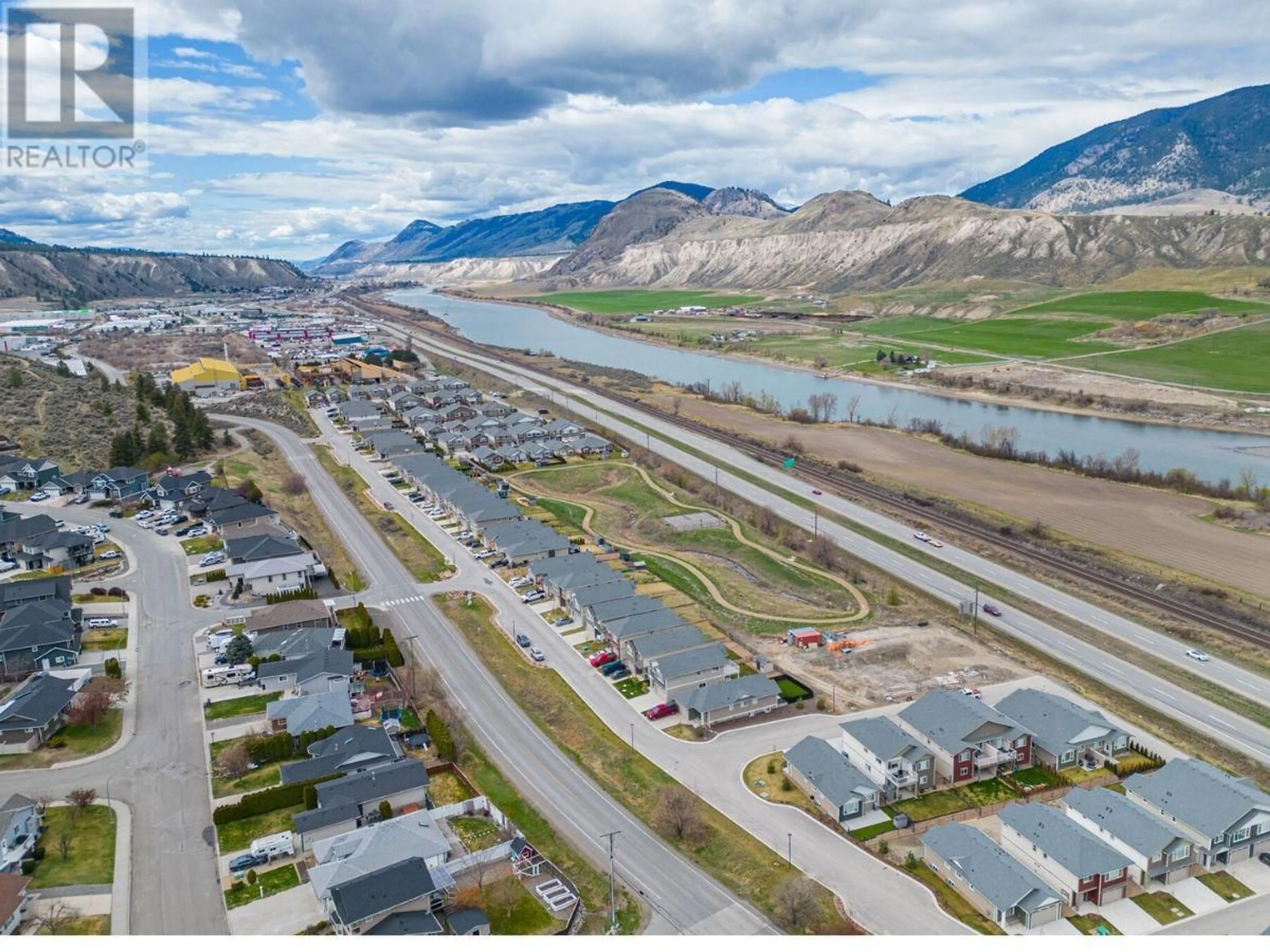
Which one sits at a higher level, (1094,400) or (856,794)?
(1094,400)

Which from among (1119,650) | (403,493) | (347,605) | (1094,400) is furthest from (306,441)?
(1094,400)

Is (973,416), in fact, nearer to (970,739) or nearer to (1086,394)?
(1086,394)

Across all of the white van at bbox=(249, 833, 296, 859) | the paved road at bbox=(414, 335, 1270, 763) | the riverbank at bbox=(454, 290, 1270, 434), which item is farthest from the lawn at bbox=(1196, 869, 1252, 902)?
the riverbank at bbox=(454, 290, 1270, 434)

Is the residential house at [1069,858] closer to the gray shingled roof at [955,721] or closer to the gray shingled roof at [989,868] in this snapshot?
the gray shingled roof at [989,868]

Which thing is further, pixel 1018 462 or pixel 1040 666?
pixel 1018 462

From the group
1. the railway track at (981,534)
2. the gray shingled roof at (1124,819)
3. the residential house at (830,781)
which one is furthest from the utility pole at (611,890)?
the railway track at (981,534)

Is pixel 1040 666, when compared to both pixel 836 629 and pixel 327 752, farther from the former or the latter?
pixel 327 752

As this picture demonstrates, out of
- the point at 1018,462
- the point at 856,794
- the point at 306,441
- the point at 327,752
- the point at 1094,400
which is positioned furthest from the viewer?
the point at 1094,400
